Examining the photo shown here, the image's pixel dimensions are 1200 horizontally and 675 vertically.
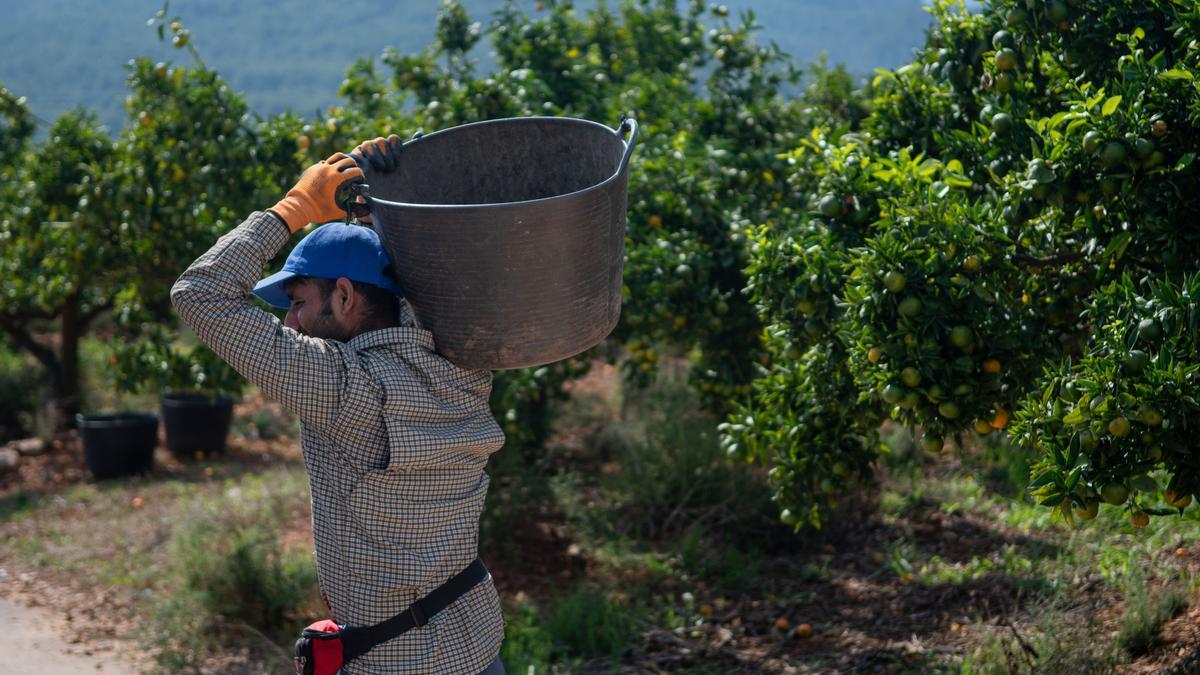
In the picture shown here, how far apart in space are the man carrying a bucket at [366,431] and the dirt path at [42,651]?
3.29m

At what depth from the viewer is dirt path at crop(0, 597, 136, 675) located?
202 inches

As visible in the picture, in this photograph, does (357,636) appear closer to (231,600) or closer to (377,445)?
(377,445)

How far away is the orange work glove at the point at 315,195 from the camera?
2.37 meters

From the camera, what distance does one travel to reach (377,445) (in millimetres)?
2295

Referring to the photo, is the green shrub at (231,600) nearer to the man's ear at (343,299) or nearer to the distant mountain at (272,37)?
the man's ear at (343,299)

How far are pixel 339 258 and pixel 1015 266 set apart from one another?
1.80 meters

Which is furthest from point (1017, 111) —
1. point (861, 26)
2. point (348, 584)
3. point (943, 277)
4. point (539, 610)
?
point (861, 26)

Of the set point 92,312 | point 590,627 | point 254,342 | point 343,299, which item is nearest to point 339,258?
point 343,299

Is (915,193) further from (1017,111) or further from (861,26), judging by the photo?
(861,26)

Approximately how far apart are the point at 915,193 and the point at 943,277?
32 cm

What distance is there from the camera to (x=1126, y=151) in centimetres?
257

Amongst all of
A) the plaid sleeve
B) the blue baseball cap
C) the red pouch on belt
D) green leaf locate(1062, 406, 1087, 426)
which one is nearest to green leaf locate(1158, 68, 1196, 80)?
green leaf locate(1062, 406, 1087, 426)

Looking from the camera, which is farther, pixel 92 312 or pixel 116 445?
pixel 92 312

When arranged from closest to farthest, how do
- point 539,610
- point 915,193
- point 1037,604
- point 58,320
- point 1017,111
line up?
point 915,193 → point 1017,111 → point 1037,604 → point 539,610 → point 58,320
